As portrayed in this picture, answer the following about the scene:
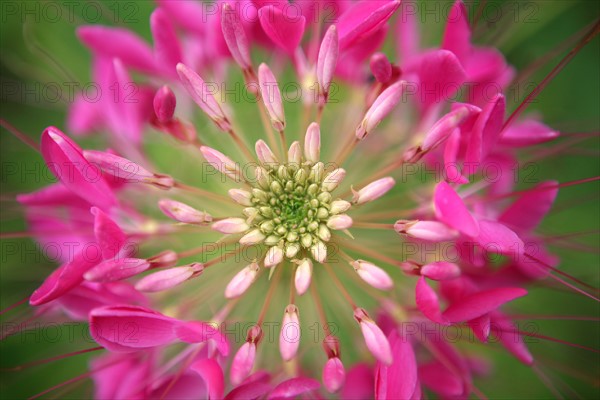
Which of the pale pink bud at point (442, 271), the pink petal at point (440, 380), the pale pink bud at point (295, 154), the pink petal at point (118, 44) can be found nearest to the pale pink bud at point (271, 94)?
the pale pink bud at point (295, 154)

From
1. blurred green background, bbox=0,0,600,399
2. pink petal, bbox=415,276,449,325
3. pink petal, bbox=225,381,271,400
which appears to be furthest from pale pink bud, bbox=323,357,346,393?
blurred green background, bbox=0,0,600,399

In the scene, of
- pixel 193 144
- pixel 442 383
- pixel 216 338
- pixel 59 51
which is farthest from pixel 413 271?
pixel 59 51

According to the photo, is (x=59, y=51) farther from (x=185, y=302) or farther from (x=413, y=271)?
(x=413, y=271)

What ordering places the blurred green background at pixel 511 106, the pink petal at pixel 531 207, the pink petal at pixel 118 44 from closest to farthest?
the pink petal at pixel 531 207
the pink petal at pixel 118 44
the blurred green background at pixel 511 106

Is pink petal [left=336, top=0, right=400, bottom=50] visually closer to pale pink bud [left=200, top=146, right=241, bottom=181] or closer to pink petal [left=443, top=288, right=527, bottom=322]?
pale pink bud [left=200, top=146, right=241, bottom=181]

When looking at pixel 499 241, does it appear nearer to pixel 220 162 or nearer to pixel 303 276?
pixel 303 276

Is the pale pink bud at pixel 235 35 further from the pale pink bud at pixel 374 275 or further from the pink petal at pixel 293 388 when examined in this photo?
the pink petal at pixel 293 388
